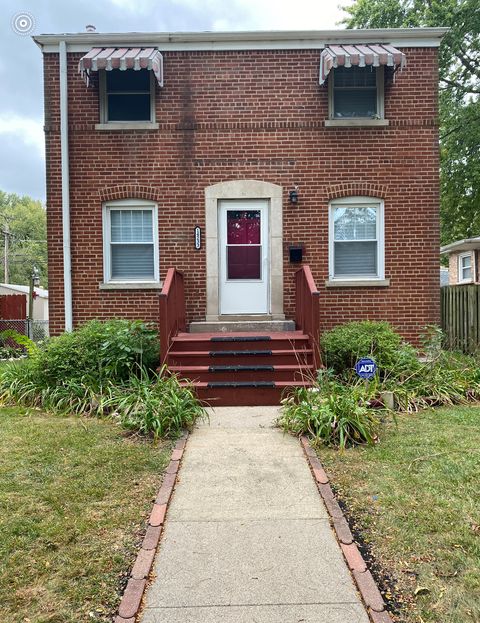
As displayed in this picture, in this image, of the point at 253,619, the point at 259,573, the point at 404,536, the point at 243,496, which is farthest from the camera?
the point at 243,496

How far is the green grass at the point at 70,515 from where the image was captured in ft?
7.98

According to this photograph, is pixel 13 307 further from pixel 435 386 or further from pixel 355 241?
pixel 435 386

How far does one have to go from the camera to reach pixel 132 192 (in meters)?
8.53

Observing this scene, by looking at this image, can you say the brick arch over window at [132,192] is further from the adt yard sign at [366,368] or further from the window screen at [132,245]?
the adt yard sign at [366,368]

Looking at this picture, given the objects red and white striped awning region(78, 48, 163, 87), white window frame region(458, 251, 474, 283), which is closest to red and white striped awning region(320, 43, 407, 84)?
red and white striped awning region(78, 48, 163, 87)

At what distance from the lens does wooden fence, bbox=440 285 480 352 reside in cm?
934

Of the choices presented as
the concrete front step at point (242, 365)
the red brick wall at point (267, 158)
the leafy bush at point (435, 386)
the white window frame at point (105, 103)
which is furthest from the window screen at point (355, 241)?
the white window frame at point (105, 103)

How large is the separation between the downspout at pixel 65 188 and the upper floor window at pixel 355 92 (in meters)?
4.79

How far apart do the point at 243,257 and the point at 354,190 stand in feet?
7.61

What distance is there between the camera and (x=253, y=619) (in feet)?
7.52

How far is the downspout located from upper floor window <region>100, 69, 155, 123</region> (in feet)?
2.12

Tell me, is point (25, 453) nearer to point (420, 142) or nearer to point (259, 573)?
point (259, 573)

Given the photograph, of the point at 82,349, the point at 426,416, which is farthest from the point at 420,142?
the point at 82,349

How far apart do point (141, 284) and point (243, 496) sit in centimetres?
555
